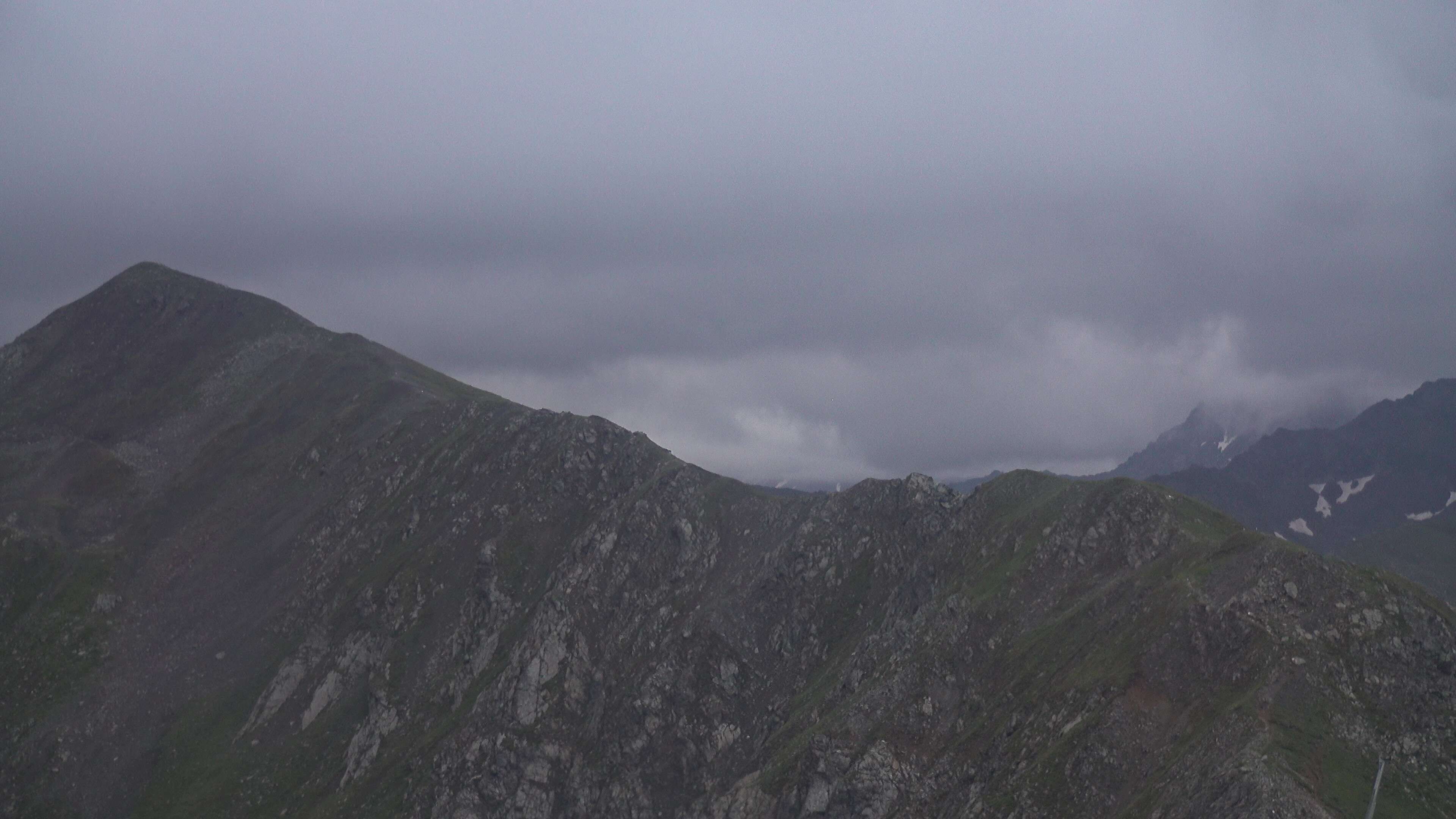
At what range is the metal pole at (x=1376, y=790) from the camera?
8788cm

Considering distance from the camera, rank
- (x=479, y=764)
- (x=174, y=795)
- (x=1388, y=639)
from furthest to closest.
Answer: (x=174, y=795) → (x=479, y=764) → (x=1388, y=639)

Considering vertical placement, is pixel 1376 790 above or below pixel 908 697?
below

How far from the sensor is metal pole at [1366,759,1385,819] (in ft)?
288

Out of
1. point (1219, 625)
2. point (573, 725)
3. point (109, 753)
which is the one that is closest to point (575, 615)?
point (573, 725)

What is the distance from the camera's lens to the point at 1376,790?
8869cm

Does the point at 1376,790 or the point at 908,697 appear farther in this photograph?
the point at 908,697

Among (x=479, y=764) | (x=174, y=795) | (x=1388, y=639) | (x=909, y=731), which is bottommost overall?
(x=174, y=795)

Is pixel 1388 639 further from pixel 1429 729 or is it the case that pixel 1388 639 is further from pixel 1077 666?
pixel 1077 666

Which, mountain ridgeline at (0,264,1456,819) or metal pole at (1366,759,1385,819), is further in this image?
mountain ridgeline at (0,264,1456,819)

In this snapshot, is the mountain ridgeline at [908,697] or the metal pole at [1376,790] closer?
the metal pole at [1376,790]

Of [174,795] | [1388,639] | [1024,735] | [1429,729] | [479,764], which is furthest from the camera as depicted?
[174,795]

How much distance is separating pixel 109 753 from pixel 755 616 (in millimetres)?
121818

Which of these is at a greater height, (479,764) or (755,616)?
(755,616)

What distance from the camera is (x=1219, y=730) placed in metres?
101
